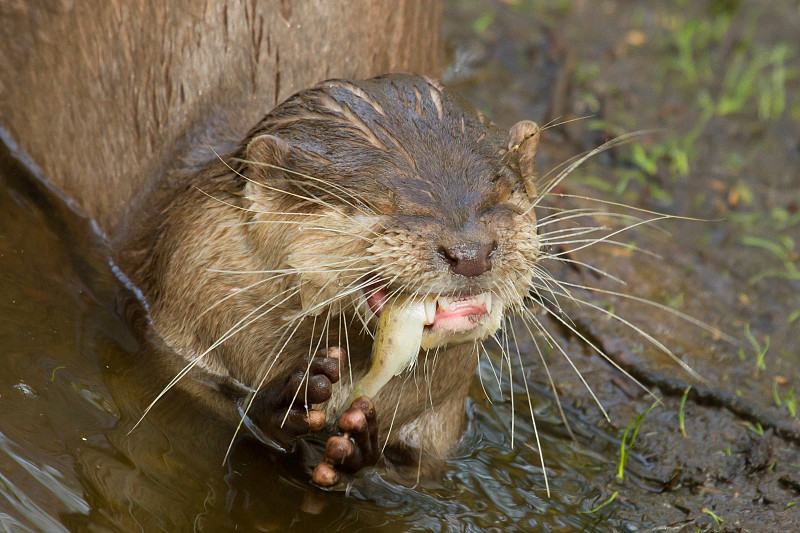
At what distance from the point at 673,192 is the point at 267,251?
2.48 m

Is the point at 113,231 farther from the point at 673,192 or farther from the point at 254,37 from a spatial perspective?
the point at 673,192

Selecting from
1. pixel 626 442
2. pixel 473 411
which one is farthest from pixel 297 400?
pixel 626 442

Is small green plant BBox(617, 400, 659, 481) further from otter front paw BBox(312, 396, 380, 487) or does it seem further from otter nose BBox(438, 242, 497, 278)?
otter nose BBox(438, 242, 497, 278)

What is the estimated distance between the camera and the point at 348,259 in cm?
255

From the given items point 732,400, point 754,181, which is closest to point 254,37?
point 732,400

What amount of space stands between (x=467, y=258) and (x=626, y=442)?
4.36 feet

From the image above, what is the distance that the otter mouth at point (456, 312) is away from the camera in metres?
2.50

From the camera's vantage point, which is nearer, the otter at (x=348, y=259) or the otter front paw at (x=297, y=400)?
the otter at (x=348, y=259)

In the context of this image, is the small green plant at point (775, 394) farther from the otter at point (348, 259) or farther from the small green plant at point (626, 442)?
the otter at point (348, 259)

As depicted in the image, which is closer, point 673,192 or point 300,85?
point 300,85

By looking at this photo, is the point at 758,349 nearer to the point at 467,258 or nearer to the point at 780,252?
the point at 780,252

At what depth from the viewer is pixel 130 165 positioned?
3570 mm

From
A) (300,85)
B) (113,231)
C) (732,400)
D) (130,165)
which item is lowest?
(732,400)

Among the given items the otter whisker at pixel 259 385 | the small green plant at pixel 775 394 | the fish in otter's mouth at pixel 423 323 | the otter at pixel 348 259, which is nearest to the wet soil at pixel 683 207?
the small green plant at pixel 775 394
